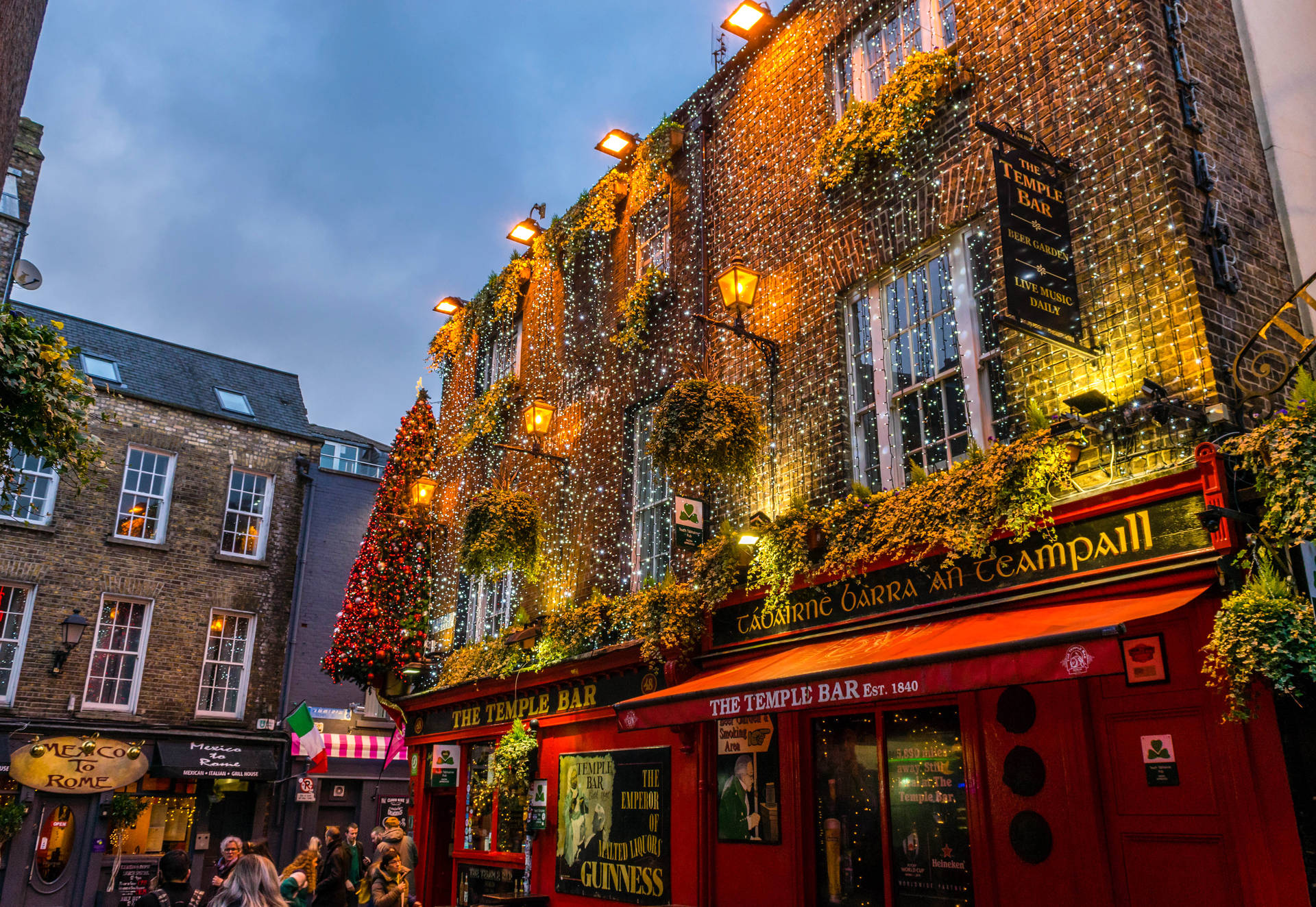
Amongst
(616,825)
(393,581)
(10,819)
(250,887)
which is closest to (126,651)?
(10,819)

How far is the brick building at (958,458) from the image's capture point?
5.79 meters

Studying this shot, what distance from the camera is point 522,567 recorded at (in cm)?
1338

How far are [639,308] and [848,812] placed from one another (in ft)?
23.2

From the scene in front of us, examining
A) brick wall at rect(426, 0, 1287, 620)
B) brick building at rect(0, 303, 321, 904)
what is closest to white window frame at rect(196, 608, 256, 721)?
brick building at rect(0, 303, 321, 904)

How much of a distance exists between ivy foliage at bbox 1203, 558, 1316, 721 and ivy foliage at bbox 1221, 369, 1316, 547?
0.89 ft

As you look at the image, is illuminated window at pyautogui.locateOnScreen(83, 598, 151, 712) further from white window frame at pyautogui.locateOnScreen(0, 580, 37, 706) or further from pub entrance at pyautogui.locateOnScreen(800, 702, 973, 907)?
pub entrance at pyautogui.locateOnScreen(800, 702, 973, 907)

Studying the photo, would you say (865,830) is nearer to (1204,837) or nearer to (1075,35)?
(1204,837)

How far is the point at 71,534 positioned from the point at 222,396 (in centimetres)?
512

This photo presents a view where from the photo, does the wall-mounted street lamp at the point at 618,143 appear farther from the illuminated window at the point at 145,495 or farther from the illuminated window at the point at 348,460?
the illuminated window at the point at 348,460

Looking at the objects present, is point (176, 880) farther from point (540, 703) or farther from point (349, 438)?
point (349, 438)

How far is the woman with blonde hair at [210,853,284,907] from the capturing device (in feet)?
17.7

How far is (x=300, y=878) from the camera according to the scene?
9648 mm

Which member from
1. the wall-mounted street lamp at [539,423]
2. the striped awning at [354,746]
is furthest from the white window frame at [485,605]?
the striped awning at [354,746]

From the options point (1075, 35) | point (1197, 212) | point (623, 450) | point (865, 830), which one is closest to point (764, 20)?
point (1075, 35)
